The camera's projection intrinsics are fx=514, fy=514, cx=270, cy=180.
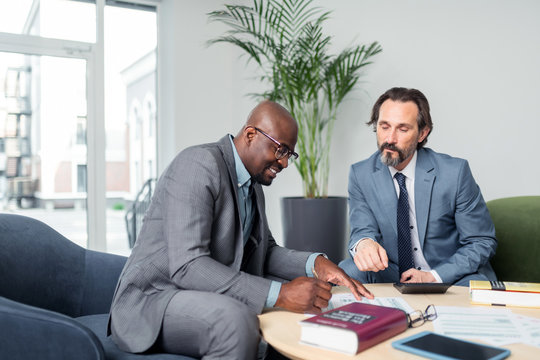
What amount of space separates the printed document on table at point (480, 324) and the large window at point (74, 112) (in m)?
4.18

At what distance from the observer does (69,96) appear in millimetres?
4957

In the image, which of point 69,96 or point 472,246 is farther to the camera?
point 69,96

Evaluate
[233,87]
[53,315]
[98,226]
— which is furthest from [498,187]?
[98,226]

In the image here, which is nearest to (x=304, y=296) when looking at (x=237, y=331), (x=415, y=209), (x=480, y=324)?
(x=237, y=331)

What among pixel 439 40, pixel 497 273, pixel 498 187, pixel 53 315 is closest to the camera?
pixel 53 315

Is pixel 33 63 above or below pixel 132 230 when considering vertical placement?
above

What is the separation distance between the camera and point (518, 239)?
2.49 metres

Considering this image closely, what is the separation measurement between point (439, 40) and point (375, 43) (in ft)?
1.59

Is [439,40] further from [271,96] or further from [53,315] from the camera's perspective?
[53,315]

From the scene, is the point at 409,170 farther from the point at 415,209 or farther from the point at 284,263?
the point at 284,263

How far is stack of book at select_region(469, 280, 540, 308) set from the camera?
1.53 m

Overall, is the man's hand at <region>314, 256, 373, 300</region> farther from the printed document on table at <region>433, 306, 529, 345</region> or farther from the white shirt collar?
the white shirt collar

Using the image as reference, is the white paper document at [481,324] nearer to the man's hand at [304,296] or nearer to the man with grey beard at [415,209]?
the man's hand at [304,296]

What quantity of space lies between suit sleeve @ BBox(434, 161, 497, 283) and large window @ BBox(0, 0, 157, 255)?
3708 mm
